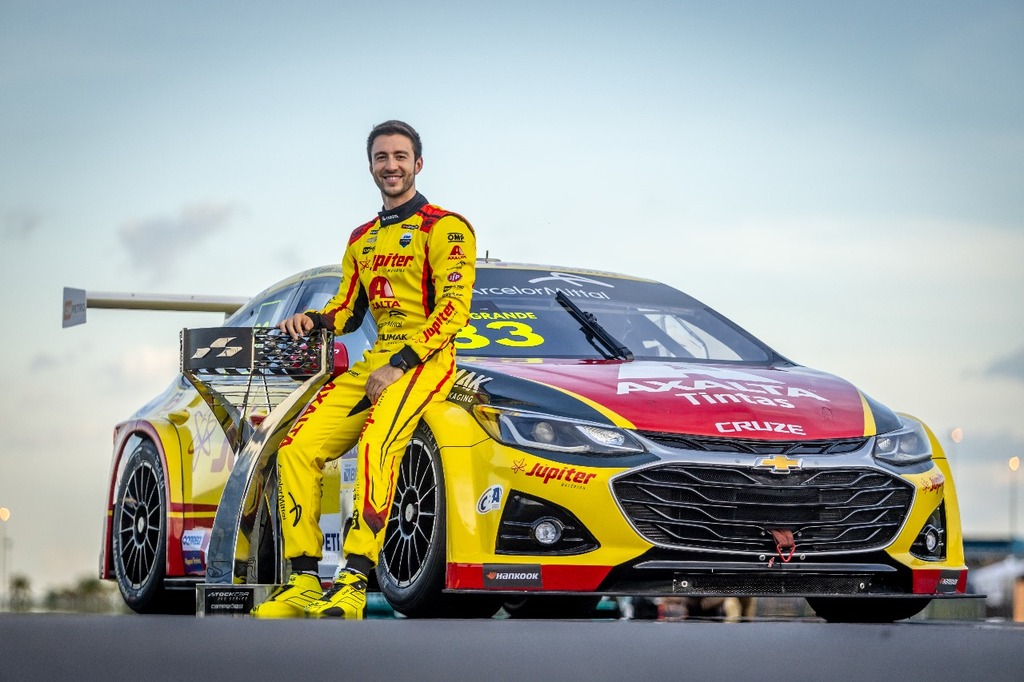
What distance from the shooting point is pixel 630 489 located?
20.1ft

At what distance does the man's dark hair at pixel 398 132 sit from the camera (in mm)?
6793

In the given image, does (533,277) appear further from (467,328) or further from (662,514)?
(662,514)

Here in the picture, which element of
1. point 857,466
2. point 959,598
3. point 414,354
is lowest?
point 959,598

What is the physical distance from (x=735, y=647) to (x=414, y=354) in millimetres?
2614

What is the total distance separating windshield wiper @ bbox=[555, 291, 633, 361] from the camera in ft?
24.5

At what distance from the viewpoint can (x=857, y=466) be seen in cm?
647

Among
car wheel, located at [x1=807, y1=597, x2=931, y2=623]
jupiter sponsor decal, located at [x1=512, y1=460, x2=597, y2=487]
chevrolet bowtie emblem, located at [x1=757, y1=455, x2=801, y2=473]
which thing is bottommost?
car wheel, located at [x1=807, y1=597, x2=931, y2=623]

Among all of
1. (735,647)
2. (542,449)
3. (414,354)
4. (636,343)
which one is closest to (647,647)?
(735,647)

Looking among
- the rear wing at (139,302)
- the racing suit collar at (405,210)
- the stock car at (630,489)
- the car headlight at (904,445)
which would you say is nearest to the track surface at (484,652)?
the stock car at (630,489)

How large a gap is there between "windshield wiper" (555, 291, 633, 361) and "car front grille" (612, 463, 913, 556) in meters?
1.23

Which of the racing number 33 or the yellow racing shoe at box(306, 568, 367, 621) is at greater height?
the racing number 33

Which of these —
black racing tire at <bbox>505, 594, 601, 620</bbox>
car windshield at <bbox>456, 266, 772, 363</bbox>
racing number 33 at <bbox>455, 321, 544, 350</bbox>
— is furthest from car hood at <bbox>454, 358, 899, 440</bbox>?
black racing tire at <bbox>505, 594, 601, 620</bbox>

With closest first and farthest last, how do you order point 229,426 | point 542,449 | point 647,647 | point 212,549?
1. point 647,647
2. point 542,449
3. point 212,549
4. point 229,426

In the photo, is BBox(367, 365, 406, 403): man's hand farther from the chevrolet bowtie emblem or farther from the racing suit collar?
the chevrolet bowtie emblem
